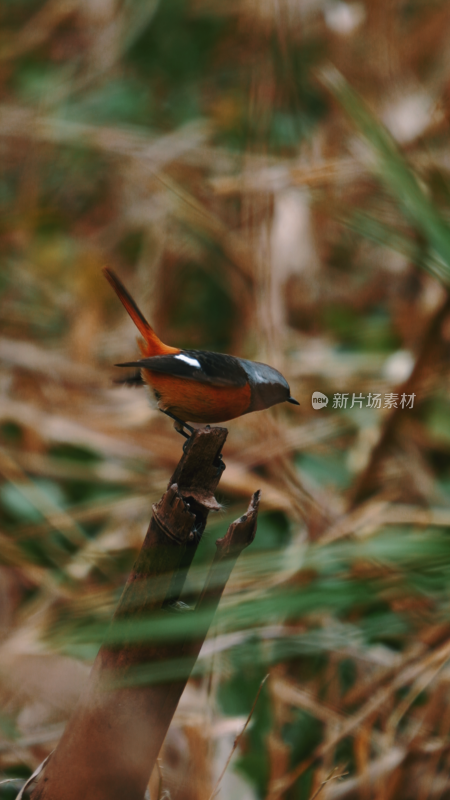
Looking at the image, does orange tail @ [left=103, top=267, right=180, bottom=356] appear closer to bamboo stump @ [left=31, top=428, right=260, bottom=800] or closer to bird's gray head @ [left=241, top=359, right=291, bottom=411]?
bird's gray head @ [left=241, top=359, right=291, bottom=411]

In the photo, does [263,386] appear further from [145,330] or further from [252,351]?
[252,351]

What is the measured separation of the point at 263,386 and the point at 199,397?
112 millimetres

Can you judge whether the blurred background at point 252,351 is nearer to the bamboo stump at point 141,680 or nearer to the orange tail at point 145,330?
the bamboo stump at point 141,680

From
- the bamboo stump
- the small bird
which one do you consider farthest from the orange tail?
the bamboo stump

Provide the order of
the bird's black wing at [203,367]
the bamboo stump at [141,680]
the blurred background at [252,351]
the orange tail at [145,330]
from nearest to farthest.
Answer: the bamboo stump at [141,680]
the bird's black wing at [203,367]
the orange tail at [145,330]
the blurred background at [252,351]

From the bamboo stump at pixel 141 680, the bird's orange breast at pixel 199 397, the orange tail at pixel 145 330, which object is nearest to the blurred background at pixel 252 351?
the bamboo stump at pixel 141 680

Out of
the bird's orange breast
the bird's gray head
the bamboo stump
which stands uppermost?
the bird's gray head

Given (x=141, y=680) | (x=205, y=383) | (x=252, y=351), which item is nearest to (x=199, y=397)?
(x=205, y=383)

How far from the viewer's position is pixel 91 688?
908 millimetres

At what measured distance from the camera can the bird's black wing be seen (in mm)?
989

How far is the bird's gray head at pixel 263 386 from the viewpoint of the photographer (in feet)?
3.47

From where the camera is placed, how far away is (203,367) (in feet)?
3.27

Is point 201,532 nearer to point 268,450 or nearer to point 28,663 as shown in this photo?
point 28,663

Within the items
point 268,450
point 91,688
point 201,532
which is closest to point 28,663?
point 91,688
